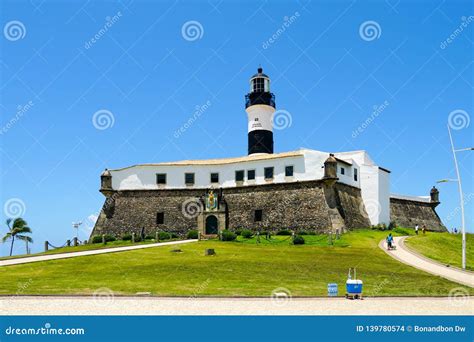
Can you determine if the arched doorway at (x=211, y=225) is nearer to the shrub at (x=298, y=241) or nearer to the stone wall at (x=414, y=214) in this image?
the shrub at (x=298, y=241)

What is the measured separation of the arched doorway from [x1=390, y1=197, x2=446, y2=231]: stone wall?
19.9m

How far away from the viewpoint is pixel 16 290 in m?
18.5

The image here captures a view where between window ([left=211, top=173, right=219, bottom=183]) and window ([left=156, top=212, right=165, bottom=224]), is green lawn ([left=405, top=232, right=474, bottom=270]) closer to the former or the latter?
window ([left=211, top=173, right=219, bottom=183])

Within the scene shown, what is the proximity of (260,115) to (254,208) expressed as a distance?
13.3 m

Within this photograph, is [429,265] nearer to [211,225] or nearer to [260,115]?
[211,225]

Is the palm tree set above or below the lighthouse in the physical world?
below

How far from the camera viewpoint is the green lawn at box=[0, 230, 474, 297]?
18875 mm

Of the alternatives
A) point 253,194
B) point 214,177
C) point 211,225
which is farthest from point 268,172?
point 211,225

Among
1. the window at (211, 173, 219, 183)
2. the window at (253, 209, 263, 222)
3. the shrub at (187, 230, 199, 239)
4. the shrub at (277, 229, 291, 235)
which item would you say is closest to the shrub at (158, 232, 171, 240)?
the shrub at (187, 230, 199, 239)

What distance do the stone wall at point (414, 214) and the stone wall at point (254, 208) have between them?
22.5 feet

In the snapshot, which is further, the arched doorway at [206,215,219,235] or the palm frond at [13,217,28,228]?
the palm frond at [13,217,28,228]
